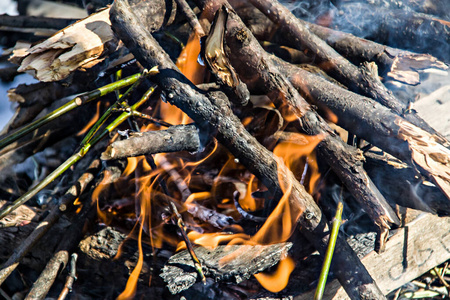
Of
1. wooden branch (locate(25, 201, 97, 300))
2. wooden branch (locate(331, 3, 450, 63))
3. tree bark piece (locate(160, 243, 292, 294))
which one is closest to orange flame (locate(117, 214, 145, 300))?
tree bark piece (locate(160, 243, 292, 294))

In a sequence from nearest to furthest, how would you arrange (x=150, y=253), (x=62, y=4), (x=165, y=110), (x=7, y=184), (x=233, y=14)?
(x=233, y=14)
(x=150, y=253)
(x=165, y=110)
(x=7, y=184)
(x=62, y=4)

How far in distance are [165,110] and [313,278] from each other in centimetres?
155

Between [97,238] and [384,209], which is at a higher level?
[384,209]

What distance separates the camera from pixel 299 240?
203 cm

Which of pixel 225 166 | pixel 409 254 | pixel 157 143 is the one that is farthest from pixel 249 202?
pixel 409 254

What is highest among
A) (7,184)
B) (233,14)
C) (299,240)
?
(233,14)

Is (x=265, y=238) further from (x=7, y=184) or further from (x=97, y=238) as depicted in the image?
(x=7, y=184)

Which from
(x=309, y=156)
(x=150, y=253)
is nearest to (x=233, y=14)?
(x=309, y=156)

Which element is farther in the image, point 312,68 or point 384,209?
point 312,68

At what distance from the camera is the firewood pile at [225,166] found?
6.07 ft

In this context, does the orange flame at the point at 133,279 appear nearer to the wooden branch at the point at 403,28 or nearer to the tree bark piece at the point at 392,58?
the tree bark piece at the point at 392,58

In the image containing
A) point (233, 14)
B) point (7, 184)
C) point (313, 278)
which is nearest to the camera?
point (233, 14)

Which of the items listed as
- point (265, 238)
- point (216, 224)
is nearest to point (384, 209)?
point (265, 238)

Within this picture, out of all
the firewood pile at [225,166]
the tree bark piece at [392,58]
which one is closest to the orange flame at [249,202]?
the firewood pile at [225,166]
